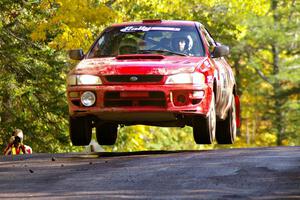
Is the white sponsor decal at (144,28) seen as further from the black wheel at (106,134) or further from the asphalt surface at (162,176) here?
the asphalt surface at (162,176)

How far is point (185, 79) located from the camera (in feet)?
43.3

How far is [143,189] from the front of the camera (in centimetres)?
880

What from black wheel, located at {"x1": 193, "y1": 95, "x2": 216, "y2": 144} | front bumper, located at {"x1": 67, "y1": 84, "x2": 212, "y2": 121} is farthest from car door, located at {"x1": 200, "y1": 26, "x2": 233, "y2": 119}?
front bumper, located at {"x1": 67, "y1": 84, "x2": 212, "y2": 121}

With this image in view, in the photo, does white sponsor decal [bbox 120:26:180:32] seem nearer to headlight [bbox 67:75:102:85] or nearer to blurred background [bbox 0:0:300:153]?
headlight [bbox 67:75:102:85]

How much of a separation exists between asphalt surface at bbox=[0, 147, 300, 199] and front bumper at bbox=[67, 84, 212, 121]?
76 centimetres

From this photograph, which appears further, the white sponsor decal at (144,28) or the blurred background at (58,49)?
the blurred background at (58,49)

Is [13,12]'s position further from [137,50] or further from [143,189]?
[143,189]

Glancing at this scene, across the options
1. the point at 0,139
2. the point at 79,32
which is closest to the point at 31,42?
the point at 0,139

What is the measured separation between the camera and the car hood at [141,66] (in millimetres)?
13192

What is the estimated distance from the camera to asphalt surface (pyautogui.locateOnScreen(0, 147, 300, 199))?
8.51 m

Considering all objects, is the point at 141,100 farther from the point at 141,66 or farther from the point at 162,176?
the point at 162,176

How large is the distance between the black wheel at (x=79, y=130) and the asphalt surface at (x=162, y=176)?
3.96 ft

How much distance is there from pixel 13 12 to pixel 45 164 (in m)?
13.9

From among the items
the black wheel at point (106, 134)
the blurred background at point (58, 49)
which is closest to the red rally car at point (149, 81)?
the black wheel at point (106, 134)
